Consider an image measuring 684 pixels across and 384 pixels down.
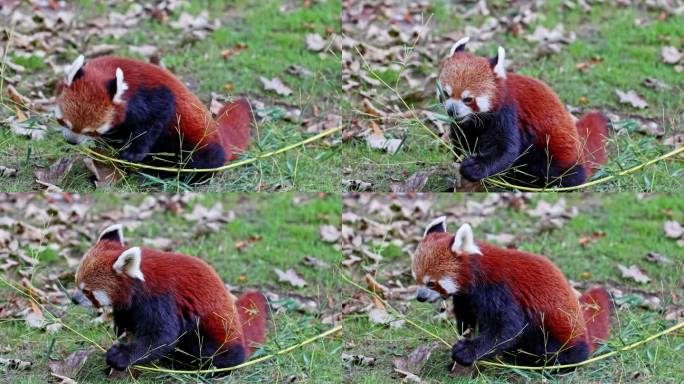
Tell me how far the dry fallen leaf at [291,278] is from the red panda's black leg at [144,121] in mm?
1560

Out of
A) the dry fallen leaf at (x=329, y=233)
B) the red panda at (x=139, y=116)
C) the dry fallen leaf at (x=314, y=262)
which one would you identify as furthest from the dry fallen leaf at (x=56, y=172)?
the dry fallen leaf at (x=329, y=233)

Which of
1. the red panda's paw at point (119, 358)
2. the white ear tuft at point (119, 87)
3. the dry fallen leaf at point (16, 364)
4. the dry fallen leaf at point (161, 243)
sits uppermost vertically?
the white ear tuft at point (119, 87)

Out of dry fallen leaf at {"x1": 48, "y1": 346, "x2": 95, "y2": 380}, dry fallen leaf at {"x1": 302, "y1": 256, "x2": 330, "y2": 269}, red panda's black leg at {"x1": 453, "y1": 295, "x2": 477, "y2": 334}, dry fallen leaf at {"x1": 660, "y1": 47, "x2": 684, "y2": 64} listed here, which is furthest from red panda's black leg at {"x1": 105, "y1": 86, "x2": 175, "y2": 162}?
dry fallen leaf at {"x1": 660, "y1": 47, "x2": 684, "y2": 64}

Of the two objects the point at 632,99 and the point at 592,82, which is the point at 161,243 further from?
the point at 632,99

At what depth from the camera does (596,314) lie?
20.0 ft

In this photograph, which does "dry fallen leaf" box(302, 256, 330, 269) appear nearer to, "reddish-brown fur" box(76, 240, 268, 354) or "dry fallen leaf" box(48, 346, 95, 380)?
"reddish-brown fur" box(76, 240, 268, 354)

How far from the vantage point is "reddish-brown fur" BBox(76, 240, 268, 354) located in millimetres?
5574

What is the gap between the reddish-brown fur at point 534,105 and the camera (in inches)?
231

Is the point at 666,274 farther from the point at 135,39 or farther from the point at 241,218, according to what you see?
the point at 135,39

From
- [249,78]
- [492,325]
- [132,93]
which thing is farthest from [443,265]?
[249,78]

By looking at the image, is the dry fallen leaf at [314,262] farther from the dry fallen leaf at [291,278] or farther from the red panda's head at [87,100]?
the red panda's head at [87,100]

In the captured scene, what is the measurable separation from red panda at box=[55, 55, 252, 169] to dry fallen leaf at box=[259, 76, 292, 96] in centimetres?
105

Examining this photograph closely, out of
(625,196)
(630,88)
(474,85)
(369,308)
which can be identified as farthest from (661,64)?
(369,308)

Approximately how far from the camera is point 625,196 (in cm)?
800
